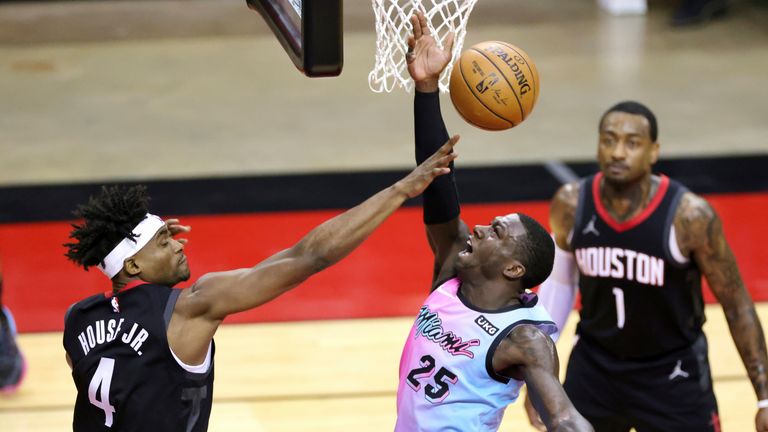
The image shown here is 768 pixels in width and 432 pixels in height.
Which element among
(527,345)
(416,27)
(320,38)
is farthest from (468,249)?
(320,38)

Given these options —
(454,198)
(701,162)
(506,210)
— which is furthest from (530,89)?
(701,162)

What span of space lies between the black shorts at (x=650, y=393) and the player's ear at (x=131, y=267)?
6.36 feet

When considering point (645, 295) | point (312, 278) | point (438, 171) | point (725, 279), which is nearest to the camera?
point (438, 171)

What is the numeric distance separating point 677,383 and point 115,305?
2248mm

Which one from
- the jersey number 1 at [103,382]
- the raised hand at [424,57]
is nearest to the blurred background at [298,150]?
the jersey number 1 at [103,382]

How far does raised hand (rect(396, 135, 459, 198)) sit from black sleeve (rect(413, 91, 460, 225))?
0.28 meters

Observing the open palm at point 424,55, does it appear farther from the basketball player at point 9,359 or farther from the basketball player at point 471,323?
the basketball player at point 9,359

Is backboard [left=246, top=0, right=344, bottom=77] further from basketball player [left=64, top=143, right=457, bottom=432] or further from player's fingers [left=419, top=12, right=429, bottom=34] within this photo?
player's fingers [left=419, top=12, right=429, bottom=34]

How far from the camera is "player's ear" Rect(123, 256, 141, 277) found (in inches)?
146

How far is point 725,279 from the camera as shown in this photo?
4512mm

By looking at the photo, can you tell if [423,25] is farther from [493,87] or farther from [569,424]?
[569,424]

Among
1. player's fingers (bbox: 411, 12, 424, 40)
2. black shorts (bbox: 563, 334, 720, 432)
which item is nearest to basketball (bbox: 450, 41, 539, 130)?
player's fingers (bbox: 411, 12, 424, 40)

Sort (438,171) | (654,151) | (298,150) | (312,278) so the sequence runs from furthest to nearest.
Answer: (298,150) → (312,278) → (654,151) → (438,171)

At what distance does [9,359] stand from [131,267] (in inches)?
99.5
